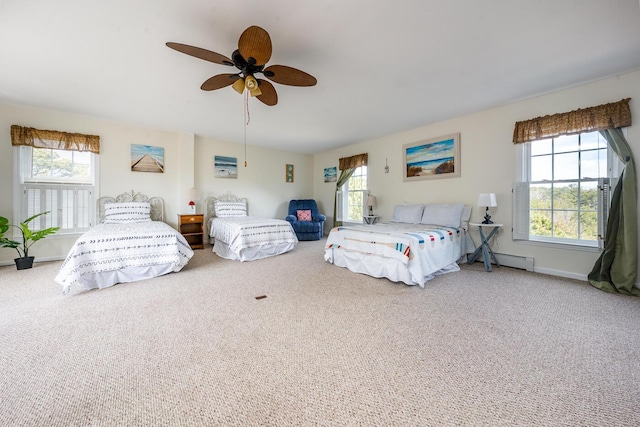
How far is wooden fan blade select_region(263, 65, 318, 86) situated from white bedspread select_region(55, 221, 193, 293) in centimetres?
253

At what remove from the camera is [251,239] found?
165 inches

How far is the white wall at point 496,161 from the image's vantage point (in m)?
3.02

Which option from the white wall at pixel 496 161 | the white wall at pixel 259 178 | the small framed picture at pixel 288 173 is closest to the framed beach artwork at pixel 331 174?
the white wall at pixel 259 178

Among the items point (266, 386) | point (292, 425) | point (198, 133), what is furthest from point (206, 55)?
point (198, 133)

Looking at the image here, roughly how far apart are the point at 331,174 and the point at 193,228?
3709mm

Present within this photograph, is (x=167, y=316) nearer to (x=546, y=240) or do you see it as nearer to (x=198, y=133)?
(x=198, y=133)

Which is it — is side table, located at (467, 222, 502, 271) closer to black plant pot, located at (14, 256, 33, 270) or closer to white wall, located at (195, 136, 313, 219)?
white wall, located at (195, 136, 313, 219)

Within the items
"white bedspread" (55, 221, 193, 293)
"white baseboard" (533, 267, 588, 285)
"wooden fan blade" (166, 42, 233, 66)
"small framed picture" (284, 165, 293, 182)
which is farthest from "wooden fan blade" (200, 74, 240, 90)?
"white baseboard" (533, 267, 588, 285)

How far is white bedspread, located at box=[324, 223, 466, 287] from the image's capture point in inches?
116

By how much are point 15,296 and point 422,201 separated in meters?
5.79

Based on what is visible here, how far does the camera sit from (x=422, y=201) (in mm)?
4797

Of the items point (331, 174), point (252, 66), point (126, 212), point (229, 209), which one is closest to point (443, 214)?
point (331, 174)

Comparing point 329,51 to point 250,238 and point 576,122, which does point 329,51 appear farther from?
point 576,122

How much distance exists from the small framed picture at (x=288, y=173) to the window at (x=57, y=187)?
3.99 meters
